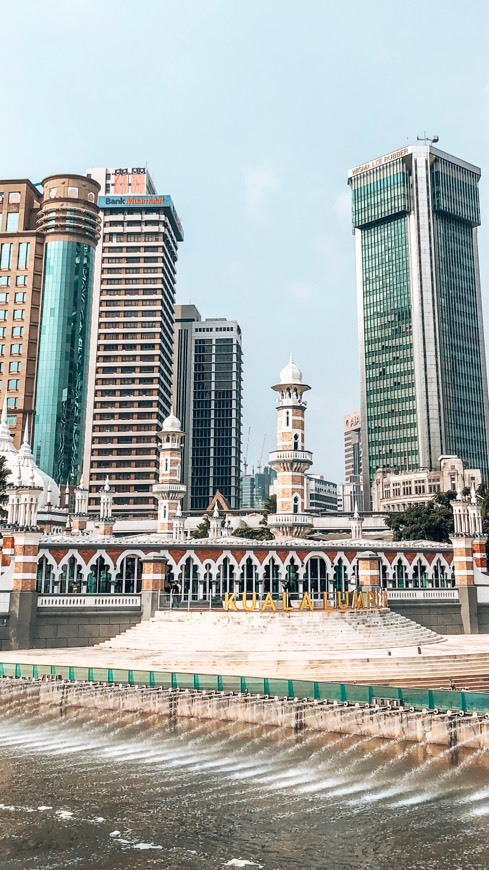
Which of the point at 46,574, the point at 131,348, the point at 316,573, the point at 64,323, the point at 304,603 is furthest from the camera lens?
the point at 131,348

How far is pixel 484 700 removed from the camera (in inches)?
852

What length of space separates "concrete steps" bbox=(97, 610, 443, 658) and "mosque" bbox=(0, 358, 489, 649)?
4.54 feet

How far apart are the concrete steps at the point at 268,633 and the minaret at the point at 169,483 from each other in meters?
37.5

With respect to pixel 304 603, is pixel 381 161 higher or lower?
higher

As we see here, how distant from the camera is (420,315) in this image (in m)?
169

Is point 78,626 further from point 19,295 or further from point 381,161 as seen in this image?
point 381,161

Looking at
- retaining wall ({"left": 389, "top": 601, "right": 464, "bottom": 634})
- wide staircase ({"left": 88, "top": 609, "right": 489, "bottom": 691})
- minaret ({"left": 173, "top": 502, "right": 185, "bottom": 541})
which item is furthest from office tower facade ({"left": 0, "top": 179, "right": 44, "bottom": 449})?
wide staircase ({"left": 88, "top": 609, "right": 489, "bottom": 691})

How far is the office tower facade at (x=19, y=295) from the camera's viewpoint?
143500mm

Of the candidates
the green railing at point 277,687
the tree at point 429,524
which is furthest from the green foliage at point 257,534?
the green railing at point 277,687

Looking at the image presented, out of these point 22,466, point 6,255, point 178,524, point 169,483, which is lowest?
point 178,524

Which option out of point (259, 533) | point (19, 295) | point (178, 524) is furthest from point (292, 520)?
point (19, 295)

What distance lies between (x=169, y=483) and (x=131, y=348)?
79.1m

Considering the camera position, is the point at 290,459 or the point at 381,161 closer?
the point at 290,459

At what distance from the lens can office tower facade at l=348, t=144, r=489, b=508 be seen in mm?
167000
